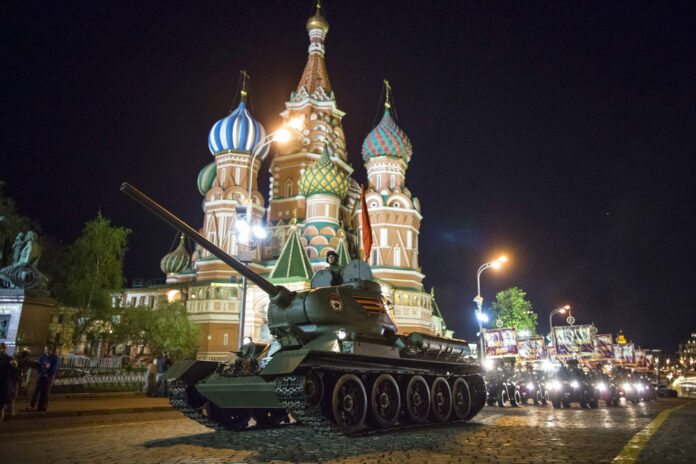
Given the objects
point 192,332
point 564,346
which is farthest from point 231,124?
point 564,346

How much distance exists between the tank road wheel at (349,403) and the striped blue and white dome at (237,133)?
39726 millimetres

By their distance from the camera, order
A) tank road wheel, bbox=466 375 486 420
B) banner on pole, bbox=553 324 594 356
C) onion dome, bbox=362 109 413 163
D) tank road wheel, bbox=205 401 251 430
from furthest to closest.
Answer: onion dome, bbox=362 109 413 163, banner on pole, bbox=553 324 594 356, tank road wheel, bbox=466 375 486 420, tank road wheel, bbox=205 401 251 430

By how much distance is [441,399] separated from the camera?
1091cm

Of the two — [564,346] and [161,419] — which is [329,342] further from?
[564,346]

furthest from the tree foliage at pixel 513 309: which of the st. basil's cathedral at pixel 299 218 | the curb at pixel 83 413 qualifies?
the curb at pixel 83 413

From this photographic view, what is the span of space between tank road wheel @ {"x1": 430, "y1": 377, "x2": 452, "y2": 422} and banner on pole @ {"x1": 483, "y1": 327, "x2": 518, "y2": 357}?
20600mm

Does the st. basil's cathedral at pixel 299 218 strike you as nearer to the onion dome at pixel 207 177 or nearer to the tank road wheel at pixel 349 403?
the onion dome at pixel 207 177

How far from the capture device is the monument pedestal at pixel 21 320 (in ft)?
47.6

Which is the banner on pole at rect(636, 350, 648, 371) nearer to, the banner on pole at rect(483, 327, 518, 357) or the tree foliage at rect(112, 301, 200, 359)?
the banner on pole at rect(483, 327, 518, 357)

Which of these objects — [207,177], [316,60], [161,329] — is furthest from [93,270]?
[316,60]

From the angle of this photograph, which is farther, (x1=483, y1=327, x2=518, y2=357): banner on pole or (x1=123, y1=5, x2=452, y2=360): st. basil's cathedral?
(x1=123, y1=5, x2=452, y2=360): st. basil's cathedral

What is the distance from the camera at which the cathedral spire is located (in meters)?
53.0

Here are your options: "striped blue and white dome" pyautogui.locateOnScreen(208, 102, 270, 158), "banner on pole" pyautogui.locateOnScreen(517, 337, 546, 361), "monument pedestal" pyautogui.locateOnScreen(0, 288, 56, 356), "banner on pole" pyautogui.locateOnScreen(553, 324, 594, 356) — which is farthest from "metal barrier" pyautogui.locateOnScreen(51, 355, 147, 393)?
"striped blue and white dome" pyautogui.locateOnScreen(208, 102, 270, 158)

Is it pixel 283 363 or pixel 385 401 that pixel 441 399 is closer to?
pixel 385 401
